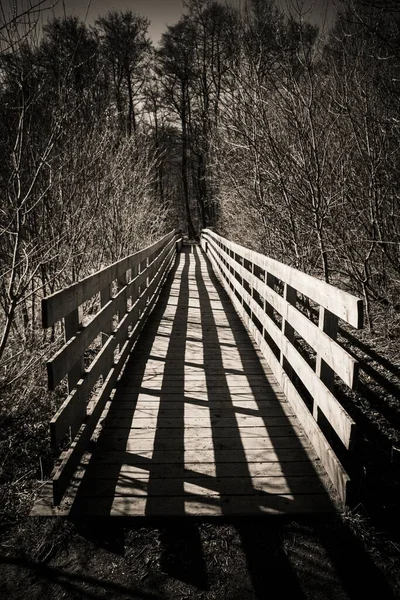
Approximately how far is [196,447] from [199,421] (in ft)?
1.32

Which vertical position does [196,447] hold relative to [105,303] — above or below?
below

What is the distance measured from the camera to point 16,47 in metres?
3.47

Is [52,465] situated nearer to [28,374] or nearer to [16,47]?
[28,374]

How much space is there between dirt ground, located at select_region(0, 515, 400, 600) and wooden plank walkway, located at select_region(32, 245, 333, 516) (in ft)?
0.34

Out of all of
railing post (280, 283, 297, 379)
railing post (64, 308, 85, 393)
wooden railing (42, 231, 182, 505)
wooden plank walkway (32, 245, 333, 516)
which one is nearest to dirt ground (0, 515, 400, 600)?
wooden plank walkway (32, 245, 333, 516)

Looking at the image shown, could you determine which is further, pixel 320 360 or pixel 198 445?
pixel 198 445

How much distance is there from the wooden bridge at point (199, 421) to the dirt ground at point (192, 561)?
0.11m

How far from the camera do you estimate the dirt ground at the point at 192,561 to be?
187 centimetres

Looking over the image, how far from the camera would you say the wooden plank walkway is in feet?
7.92

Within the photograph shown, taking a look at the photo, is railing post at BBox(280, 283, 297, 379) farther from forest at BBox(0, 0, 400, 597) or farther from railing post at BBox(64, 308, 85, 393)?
railing post at BBox(64, 308, 85, 393)

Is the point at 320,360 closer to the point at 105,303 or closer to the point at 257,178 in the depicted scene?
the point at 105,303

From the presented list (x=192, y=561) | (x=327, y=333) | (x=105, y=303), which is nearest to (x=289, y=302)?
(x=327, y=333)

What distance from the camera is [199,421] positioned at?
342 cm

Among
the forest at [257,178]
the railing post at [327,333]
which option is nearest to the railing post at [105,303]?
the forest at [257,178]
